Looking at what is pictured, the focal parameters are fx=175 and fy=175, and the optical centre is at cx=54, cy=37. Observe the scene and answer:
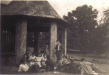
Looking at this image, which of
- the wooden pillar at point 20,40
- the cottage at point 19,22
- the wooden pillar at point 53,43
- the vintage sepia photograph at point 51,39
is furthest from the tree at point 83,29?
the wooden pillar at point 20,40

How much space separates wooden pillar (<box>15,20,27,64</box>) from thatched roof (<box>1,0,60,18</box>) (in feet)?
2.34

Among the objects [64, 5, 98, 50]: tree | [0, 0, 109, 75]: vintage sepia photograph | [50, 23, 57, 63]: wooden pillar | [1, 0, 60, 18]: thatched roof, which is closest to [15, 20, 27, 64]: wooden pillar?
[0, 0, 109, 75]: vintage sepia photograph

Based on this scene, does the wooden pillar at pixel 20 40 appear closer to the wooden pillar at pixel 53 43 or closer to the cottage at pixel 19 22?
the cottage at pixel 19 22

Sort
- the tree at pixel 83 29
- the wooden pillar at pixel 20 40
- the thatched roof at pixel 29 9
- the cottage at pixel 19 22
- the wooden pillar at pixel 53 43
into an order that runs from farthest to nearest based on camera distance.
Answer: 1. the wooden pillar at pixel 53 43
2. the tree at pixel 83 29
3. the wooden pillar at pixel 20 40
4. the cottage at pixel 19 22
5. the thatched roof at pixel 29 9

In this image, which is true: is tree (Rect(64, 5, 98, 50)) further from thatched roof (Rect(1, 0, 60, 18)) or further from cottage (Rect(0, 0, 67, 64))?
thatched roof (Rect(1, 0, 60, 18))

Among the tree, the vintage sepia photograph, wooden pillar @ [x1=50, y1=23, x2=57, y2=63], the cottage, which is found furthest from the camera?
Result: wooden pillar @ [x1=50, y1=23, x2=57, y2=63]

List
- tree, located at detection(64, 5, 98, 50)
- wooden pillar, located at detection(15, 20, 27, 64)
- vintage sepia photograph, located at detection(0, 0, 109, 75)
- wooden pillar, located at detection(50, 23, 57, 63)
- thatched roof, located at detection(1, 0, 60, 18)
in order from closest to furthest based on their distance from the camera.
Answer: vintage sepia photograph, located at detection(0, 0, 109, 75) → thatched roof, located at detection(1, 0, 60, 18) → wooden pillar, located at detection(15, 20, 27, 64) → tree, located at detection(64, 5, 98, 50) → wooden pillar, located at detection(50, 23, 57, 63)

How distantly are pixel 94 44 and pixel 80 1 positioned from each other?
3.72 meters

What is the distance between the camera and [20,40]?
1078 centimetres

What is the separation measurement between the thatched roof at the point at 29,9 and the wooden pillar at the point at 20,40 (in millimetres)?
713

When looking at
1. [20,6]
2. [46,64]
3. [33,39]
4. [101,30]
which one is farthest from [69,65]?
[33,39]

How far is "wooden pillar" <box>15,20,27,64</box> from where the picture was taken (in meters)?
10.7

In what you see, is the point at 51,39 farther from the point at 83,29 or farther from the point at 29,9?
the point at 29,9

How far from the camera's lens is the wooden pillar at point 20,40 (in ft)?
35.1
